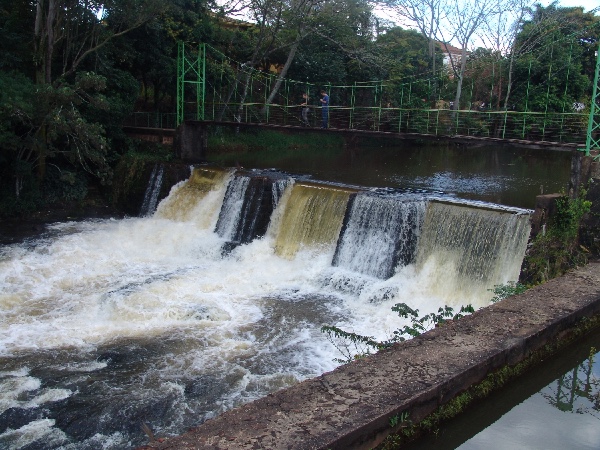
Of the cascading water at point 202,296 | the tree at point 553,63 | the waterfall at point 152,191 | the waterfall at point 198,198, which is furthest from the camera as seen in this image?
the tree at point 553,63

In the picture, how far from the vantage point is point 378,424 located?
3859 mm

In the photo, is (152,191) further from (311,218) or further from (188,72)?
(188,72)

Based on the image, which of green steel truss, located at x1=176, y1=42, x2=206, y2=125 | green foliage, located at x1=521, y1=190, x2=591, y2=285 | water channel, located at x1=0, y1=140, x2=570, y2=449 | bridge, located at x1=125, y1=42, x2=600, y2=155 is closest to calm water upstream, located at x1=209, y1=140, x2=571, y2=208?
water channel, located at x1=0, y1=140, x2=570, y2=449

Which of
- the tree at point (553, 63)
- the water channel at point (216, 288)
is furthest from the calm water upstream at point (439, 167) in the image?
the tree at point (553, 63)

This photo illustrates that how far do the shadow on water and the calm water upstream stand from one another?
6.68 meters

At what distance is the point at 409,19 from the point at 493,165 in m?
6.23

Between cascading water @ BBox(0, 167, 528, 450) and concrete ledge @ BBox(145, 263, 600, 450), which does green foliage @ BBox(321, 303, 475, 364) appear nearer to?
concrete ledge @ BBox(145, 263, 600, 450)

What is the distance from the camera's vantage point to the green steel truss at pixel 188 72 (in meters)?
17.7

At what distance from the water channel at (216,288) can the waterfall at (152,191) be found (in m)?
0.48

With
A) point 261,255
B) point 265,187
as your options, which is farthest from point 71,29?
point 261,255

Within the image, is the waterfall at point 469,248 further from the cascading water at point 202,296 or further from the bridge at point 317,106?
the bridge at point 317,106

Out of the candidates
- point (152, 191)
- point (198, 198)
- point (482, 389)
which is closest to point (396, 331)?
point (482, 389)

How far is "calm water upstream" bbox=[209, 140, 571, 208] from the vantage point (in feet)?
47.1

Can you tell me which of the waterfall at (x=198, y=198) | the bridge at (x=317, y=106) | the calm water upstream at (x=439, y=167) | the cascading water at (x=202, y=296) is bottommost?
the cascading water at (x=202, y=296)
